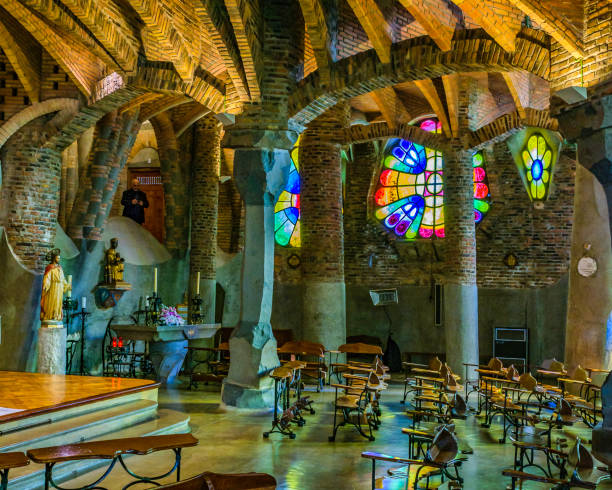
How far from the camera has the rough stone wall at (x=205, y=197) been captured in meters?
16.8

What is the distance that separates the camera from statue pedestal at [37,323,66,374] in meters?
10.7

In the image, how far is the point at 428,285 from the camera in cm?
1823

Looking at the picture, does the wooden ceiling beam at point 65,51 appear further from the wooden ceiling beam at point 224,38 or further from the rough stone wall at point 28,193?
the wooden ceiling beam at point 224,38

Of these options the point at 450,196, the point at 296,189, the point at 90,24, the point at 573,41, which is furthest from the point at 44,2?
the point at 296,189

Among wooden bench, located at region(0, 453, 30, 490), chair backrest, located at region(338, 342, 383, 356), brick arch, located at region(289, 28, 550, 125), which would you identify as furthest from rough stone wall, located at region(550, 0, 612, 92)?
wooden bench, located at region(0, 453, 30, 490)

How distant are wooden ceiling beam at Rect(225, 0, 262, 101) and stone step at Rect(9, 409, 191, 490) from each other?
489cm

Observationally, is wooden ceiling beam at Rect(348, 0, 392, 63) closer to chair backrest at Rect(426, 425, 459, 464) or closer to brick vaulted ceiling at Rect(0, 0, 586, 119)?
brick vaulted ceiling at Rect(0, 0, 586, 119)

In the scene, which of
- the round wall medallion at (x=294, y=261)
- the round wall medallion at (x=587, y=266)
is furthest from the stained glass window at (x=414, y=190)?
the round wall medallion at (x=587, y=266)

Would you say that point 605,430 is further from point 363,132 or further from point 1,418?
point 363,132

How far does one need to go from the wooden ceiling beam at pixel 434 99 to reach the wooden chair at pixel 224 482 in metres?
10.8

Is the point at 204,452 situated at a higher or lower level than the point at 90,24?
lower

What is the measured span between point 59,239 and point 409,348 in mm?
9689

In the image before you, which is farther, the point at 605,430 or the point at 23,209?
the point at 23,209

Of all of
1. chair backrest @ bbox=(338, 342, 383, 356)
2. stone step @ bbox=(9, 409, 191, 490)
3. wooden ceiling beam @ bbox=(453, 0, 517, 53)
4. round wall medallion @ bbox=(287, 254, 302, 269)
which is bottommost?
stone step @ bbox=(9, 409, 191, 490)
